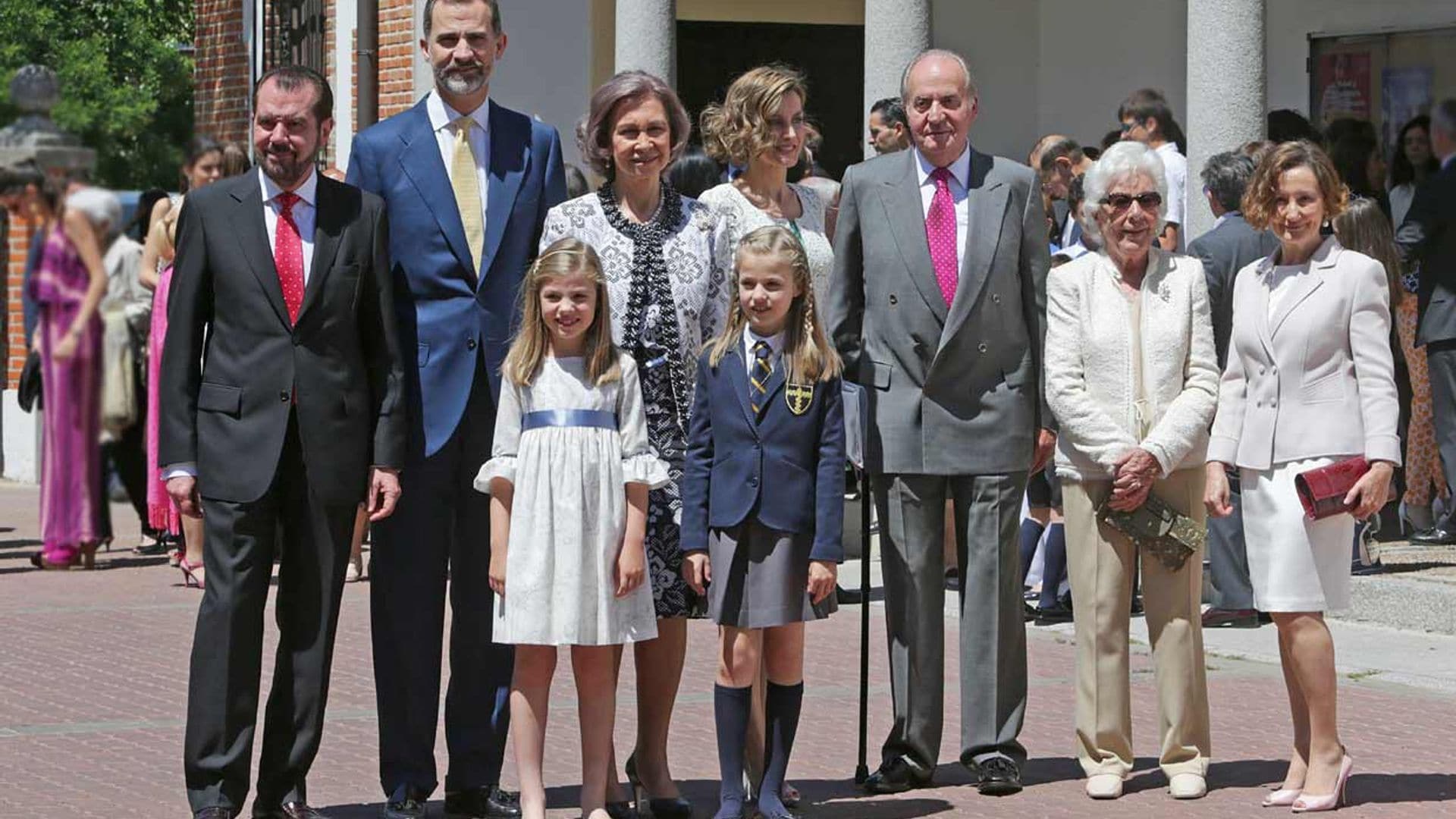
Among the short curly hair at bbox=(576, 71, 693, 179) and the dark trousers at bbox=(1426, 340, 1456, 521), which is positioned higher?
the short curly hair at bbox=(576, 71, 693, 179)

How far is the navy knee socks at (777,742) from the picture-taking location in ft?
16.9

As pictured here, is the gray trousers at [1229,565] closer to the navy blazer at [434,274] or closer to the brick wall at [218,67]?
the navy blazer at [434,274]

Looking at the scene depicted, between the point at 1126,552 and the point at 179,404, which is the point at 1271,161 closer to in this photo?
the point at 1126,552

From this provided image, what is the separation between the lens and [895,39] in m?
11.8

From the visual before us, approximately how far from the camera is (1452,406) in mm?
10164

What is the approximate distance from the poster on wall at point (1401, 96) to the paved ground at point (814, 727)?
609 centimetres

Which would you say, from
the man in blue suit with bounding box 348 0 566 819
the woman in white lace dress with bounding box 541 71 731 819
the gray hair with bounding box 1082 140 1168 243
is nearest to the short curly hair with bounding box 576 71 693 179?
the woman in white lace dress with bounding box 541 71 731 819

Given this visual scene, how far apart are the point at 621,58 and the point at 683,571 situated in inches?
309

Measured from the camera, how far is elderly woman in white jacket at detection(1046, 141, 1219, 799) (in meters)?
5.53

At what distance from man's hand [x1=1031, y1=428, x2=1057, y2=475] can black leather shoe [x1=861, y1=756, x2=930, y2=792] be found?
0.93 metres

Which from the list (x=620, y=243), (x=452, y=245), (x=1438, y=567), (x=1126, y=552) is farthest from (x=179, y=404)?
(x=1438, y=567)

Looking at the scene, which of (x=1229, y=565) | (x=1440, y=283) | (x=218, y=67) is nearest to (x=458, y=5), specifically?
(x=218, y=67)

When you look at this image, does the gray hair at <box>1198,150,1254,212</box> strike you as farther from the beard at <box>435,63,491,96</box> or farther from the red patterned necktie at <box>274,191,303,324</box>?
the red patterned necktie at <box>274,191,303,324</box>

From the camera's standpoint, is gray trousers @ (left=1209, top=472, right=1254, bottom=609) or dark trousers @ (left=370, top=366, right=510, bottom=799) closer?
dark trousers @ (left=370, top=366, right=510, bottom=799)
